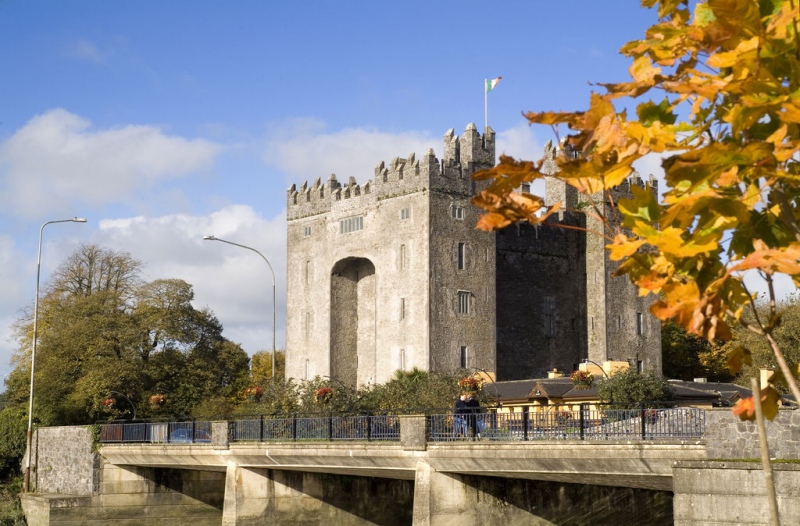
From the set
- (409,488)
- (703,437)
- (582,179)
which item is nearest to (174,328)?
(409,488)

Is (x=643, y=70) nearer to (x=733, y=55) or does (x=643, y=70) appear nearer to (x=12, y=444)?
(x=733, y=55)

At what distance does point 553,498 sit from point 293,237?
4473 centimetres

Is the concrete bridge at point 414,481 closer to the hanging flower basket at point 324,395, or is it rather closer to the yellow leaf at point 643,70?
the hanging flower basket at point 324,395

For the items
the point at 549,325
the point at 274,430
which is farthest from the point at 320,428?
the point at 549,325

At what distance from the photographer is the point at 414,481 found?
117 feet

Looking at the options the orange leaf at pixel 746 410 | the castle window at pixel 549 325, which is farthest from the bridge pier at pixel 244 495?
the castle window at pixel 549 325

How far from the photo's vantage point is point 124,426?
47.3 metres

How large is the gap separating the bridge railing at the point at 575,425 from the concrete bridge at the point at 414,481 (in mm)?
325

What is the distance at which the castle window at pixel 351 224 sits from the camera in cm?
6906

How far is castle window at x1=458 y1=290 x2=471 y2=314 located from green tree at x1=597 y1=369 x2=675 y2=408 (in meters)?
20.2

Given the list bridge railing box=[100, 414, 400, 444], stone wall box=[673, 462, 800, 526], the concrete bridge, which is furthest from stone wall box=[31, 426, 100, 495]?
stone wall box=[673, 462, 800, 526]

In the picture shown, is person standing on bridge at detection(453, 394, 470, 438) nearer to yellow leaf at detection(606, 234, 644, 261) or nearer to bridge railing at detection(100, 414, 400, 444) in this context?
bridge railing at detection(100, 414, 400, 444)

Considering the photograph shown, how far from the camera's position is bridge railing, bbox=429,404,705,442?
75.8 ft

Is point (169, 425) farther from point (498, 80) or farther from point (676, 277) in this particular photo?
point (676, 277)
